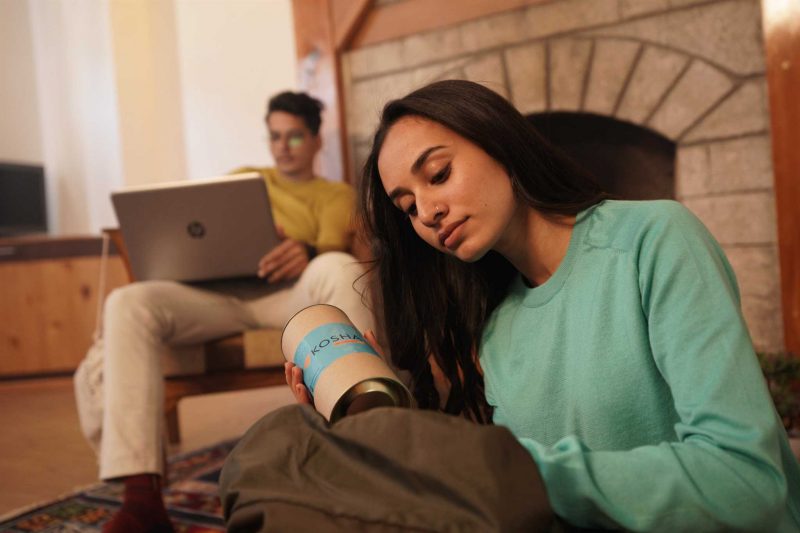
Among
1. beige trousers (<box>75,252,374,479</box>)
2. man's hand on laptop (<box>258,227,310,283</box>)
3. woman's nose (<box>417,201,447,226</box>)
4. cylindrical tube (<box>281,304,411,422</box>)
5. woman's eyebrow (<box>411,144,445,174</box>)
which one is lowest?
beige trousers (<box>75,252,374,479</box>)

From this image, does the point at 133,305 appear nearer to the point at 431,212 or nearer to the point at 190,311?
the point at 190,311

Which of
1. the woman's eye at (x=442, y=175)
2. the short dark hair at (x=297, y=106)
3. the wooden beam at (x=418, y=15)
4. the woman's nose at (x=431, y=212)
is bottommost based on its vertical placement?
the woman's nose at (x=431, y=212)

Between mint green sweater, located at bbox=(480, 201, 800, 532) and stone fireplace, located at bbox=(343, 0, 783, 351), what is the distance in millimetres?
1299

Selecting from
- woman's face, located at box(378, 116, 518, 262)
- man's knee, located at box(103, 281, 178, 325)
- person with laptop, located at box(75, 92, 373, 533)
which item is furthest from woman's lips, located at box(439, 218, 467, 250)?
man's knee, located at box(103, 281, 178, 325)

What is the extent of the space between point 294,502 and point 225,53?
301cm

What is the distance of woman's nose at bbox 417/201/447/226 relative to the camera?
30.8 inches

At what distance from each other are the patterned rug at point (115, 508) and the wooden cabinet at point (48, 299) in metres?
1.92

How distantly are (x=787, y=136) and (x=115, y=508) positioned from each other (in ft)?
5.95

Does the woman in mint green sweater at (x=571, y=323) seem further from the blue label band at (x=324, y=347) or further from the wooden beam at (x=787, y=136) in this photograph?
the wooden beam at (x=787, y=136)

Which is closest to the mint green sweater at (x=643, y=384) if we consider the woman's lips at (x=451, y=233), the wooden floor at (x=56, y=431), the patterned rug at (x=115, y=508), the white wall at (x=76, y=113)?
the woman's lips at (x=451, y=233)

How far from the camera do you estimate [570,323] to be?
2.51 ft

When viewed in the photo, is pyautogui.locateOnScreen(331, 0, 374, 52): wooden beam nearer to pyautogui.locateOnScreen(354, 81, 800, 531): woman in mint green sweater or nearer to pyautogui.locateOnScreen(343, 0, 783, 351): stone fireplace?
pyautogui.locateOnScreen(343, 0, 783, 351): stone fireplace

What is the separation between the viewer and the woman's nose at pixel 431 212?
2.56ft

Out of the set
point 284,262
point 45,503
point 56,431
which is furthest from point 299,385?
point 56,431
